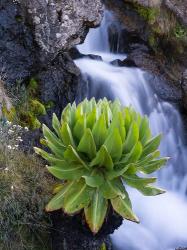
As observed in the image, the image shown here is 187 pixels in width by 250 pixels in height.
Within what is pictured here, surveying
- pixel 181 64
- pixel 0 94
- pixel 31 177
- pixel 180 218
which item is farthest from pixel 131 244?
pixel 181 64

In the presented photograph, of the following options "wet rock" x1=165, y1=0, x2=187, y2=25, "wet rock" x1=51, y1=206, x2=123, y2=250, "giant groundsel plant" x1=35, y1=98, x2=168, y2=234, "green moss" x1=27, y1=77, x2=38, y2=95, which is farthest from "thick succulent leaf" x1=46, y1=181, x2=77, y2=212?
"wet rock" x1=165, y1=0, x2=187, y2=25

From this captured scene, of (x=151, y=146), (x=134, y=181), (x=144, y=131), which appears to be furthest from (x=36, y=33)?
(x=134, y=181)

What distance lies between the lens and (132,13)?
902cm

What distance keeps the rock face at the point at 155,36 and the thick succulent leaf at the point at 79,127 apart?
4.80 m

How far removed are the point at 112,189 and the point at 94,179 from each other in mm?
170

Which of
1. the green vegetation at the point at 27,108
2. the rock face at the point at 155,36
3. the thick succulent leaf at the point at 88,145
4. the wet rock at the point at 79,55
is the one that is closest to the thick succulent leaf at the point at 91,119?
the thick succulent leaf at the point at 88,145

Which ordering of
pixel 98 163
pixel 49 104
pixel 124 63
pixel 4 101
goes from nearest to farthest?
pixel 98 163
pixel 4 101
pixel 49 104
pixel 124 63

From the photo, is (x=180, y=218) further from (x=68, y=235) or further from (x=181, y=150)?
(x=68, y=235)

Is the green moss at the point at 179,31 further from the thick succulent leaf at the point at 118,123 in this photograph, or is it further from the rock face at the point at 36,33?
the thick succulent leaf at the point at 118,123

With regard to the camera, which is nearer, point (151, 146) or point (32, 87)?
point (151, 146)

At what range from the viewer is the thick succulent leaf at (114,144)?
3.65 meters

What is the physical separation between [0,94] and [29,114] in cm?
56

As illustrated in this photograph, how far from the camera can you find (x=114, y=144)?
3711 mm

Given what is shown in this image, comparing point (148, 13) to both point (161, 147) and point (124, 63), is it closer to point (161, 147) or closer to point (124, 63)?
point (124, 63)
